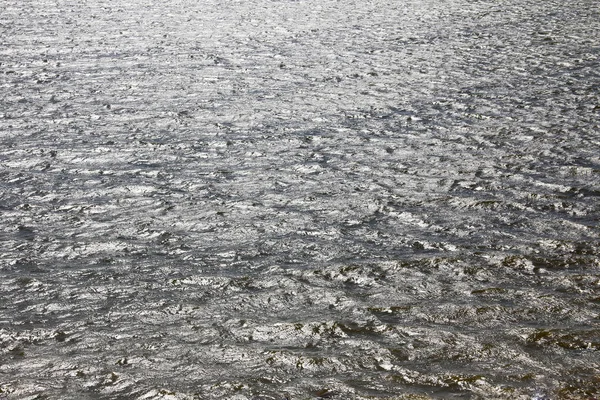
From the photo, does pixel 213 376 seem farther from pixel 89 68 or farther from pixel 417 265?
pixel 89 68

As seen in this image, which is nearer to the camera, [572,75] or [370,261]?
[370,261]

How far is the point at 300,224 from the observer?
52.6 ft

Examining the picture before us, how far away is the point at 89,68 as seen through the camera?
29.6m

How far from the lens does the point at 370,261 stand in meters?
14.2

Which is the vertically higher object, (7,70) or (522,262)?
(522,262)

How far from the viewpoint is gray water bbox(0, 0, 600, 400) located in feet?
35.7

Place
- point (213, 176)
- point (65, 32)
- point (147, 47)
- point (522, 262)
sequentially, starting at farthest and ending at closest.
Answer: point (65, 32), point (147, 47), point (213, 176), point (522, 262)

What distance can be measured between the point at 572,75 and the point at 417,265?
17144 millimetres

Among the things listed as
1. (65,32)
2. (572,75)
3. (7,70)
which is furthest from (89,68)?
(572,75)

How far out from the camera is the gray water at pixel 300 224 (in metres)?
10.9

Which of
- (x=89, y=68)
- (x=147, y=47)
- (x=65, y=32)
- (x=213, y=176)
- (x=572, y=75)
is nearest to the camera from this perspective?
(x=213, y=176)

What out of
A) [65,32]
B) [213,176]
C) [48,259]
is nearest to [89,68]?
[65,32]

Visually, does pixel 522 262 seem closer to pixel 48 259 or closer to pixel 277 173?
pixel 277 173

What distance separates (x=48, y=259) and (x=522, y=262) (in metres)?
9.21
